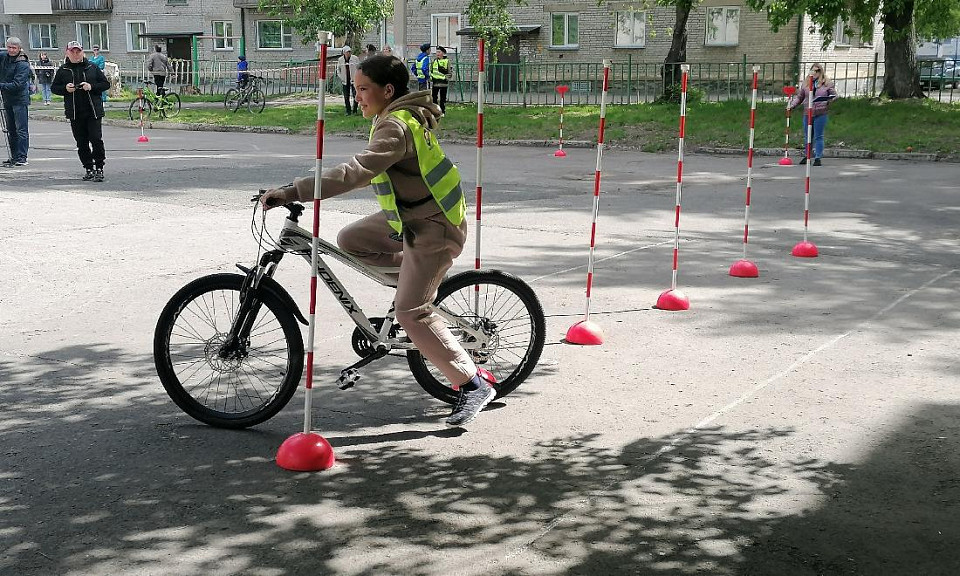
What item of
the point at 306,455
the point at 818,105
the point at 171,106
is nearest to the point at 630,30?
the point at 171,106

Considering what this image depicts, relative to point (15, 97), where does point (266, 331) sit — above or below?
below

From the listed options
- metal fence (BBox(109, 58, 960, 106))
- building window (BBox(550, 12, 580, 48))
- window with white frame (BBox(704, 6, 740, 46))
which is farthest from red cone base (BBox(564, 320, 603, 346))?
building window (BBox(550, 12, 580, 48))

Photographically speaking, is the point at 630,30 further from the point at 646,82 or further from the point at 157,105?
the point at 157,105

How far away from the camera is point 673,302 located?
27.7 feet

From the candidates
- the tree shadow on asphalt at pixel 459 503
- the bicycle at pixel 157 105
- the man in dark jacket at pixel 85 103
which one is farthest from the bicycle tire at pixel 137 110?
the tree shadow on asphalt at pixel 459 503

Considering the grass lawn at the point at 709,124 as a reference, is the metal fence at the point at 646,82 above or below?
above

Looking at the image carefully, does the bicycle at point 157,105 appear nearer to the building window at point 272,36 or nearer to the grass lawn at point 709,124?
the grass lawn at point 709,124

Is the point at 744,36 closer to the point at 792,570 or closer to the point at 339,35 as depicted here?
the point at 339,35

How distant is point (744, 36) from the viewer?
44719 mm

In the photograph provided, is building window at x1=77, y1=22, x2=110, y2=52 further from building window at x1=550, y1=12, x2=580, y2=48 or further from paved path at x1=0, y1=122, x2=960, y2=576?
paved path at x1=0, y1=122, x2=960, y2=576

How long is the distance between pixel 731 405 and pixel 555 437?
115cm

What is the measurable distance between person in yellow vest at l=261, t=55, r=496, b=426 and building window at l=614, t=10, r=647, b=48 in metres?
42.3

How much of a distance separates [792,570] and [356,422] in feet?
8.34

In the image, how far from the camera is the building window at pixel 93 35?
62031mm
